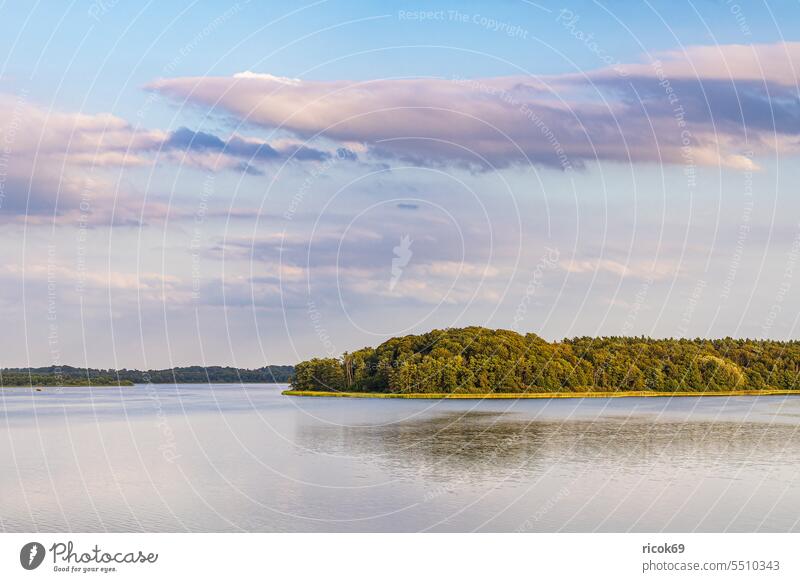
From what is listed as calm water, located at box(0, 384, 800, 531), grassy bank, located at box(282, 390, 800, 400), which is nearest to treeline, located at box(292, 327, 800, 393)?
grassy bank, located at box(282, 390, 800, 400)

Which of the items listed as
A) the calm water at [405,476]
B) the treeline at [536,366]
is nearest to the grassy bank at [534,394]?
the treeline at [536,366]

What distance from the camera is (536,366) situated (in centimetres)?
15588

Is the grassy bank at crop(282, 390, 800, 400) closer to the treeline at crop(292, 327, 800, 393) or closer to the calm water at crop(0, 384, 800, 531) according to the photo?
the treeline at crop(292, 327, 800, 393)

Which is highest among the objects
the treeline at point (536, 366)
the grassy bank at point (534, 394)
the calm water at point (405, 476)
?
the treeline at point (536, 366)

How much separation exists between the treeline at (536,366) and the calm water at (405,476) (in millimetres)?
55918

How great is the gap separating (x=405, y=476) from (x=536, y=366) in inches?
4256

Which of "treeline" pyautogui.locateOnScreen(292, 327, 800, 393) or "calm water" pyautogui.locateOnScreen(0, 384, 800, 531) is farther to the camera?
"treeline" pyautogui.locateOnScreen(292, 327, 800, 393)

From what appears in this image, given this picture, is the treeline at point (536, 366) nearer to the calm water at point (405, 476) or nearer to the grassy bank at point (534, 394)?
the grassy bank at point (534, 394)

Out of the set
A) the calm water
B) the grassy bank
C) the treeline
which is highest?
the treeline

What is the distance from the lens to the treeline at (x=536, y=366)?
149 m

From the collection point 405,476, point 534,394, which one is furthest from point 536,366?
point 405,476

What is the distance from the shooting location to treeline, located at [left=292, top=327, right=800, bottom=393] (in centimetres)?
14912

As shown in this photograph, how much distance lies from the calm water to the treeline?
5592 cm
